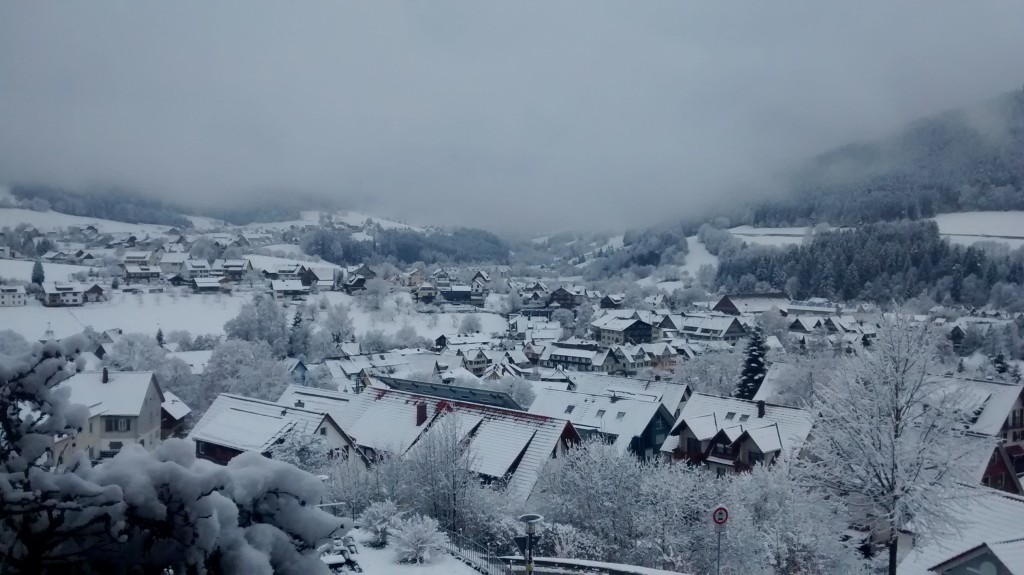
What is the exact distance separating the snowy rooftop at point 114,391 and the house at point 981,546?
1118 inches

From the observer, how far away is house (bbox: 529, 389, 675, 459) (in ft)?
98.9

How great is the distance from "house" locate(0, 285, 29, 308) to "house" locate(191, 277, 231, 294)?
38010mm

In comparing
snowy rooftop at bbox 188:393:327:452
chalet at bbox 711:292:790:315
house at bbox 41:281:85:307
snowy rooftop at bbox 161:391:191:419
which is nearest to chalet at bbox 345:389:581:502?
snowy rooftop at bbox 188:393:327:452

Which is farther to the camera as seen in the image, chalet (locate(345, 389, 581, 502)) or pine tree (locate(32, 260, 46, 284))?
pine tree (locate(32, 260, 46, 284))

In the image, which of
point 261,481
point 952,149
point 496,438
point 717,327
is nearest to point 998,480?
point 496,438

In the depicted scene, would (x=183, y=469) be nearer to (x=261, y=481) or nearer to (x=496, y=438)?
(x=261, y=481)

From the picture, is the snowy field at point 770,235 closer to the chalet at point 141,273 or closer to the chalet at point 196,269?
the chalet at point 196,269

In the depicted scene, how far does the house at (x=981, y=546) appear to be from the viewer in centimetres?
1321

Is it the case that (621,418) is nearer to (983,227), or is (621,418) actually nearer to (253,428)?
(253,428)

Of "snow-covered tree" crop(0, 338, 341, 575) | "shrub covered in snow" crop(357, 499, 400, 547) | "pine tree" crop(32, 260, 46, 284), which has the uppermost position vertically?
"snow-covered tree" crop(0, 338, 341, 575)

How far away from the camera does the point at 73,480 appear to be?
3.37 metres

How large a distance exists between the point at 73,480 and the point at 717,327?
84.4 meters

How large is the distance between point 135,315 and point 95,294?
3851 millimetres

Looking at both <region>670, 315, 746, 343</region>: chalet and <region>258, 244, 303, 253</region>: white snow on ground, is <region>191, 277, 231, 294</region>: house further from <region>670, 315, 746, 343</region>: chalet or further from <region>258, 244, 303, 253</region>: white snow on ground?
<region>670, 315, 746, 343</region>: chalet
